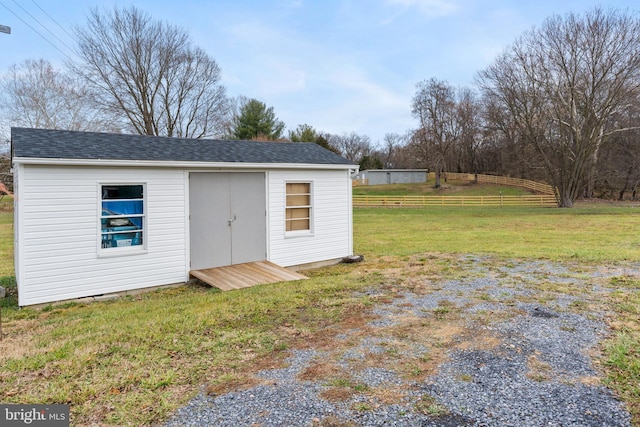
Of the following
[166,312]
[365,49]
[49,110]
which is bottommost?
[166,312]

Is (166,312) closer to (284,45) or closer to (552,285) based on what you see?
(552,285)

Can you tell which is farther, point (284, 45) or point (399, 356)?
point (284, 45)

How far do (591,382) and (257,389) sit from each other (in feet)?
8.02

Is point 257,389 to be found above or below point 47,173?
below

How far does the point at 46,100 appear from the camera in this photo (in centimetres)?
2430

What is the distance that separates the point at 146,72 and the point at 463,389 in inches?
1136

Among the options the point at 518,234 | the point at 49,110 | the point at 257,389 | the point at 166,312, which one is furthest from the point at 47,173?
the point at 49,110

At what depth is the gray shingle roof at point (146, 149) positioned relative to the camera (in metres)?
5.98

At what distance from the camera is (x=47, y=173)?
18.8 feet

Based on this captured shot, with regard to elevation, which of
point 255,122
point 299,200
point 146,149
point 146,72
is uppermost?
point 146,72

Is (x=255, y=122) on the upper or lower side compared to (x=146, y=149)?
upper

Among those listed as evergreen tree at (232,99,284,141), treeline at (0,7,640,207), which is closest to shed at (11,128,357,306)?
treeline at (0,7,640,207)

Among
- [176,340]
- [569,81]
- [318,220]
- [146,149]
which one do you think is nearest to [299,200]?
[318,220]

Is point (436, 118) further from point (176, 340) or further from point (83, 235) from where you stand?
point (176, 340)
